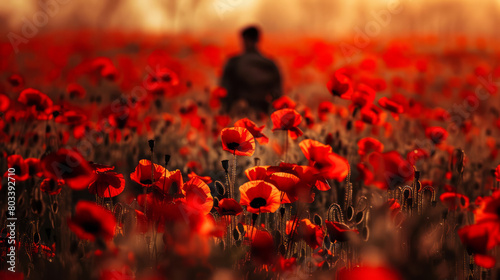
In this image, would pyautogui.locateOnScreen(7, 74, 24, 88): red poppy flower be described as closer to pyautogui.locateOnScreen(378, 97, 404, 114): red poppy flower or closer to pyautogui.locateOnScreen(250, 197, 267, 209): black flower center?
pyautogui.locateOnScreen(378, 97, 404, 114): red poppy flower

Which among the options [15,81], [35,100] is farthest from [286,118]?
[15,81]

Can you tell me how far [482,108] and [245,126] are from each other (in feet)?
12.6

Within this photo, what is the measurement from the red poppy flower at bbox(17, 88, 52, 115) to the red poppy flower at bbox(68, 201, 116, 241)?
4.80 ft

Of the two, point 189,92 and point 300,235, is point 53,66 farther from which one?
point 300,235

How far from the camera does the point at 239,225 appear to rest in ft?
4.44

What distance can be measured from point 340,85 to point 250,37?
3271 mm

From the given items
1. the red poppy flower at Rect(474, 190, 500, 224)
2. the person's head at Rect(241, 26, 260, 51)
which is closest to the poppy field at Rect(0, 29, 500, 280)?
the red poppy flower at Rect(474, 190, 500, 224)

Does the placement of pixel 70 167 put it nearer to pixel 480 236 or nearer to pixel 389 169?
pixel 389 169

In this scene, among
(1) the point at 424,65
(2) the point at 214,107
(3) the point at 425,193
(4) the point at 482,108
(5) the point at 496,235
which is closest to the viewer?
(5) the point at 496,235

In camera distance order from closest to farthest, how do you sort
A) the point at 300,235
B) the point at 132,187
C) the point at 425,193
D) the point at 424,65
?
1. the point at 300,235
2. the point at 425,193
3. the point at 132,187
4. the point at 424,65

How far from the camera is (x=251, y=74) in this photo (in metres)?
5.28

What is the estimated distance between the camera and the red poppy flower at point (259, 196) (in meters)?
1.31

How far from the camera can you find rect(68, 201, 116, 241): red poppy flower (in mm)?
912

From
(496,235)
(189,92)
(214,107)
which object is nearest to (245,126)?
(496,235)
